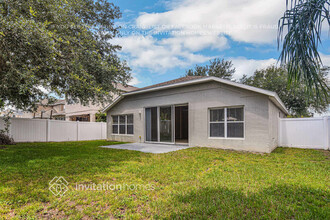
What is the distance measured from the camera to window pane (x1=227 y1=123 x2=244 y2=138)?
8000mm

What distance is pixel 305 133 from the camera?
919cm

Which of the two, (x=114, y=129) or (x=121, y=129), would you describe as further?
(x=114, y=129)

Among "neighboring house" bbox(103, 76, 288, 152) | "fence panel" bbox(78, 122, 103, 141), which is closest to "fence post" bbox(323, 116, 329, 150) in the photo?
"neighboring house" bbox(103, 76, 288, 152)

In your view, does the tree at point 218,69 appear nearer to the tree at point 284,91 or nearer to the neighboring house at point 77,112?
the tree at point 284,91

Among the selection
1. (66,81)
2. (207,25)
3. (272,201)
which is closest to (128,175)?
(272,201)

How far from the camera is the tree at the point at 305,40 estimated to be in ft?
7.65

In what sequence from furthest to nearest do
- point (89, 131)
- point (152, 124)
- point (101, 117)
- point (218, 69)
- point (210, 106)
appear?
1. point (218, 69)
2. point (101, 117)
3. point (89, 131)
4. point (152, 124)
5. point (210, 106)

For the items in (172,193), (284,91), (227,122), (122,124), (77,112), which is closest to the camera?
(172,193)

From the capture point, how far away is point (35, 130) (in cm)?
1200

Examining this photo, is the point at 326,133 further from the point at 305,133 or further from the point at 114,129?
the point at 114,129

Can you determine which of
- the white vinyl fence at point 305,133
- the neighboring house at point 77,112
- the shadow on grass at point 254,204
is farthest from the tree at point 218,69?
the shadow on grass at point 254,204

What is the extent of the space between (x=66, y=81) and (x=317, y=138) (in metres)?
11.7

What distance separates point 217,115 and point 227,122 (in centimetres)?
58

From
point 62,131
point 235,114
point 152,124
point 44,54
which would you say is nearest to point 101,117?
point 62,131
